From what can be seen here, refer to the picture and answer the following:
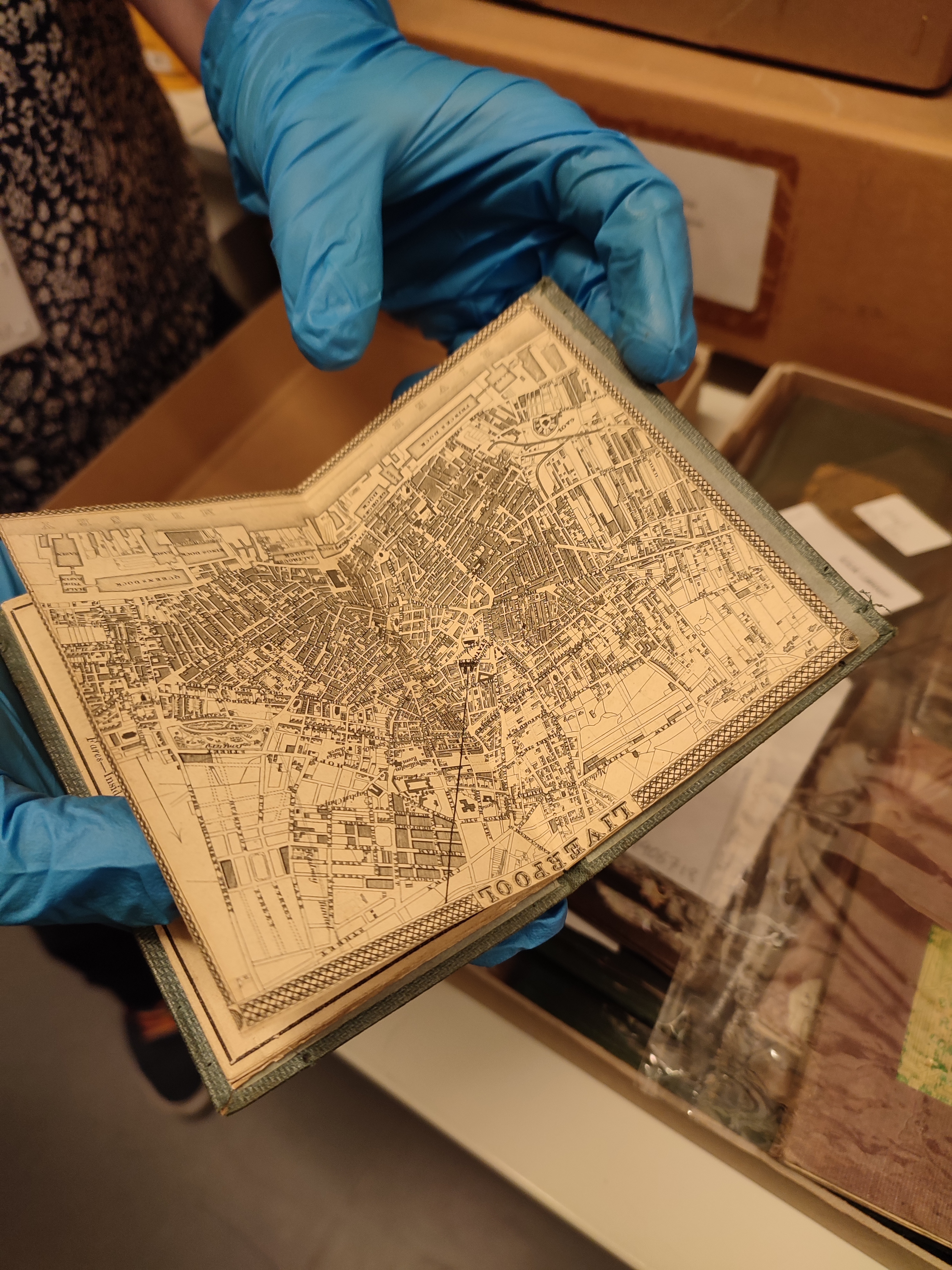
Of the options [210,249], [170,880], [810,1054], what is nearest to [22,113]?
[210,249]

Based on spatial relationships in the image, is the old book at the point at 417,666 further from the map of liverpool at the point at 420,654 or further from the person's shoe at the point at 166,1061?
the person's shoe at the point at 166,1061

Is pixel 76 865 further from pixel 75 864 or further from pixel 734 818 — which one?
pixel 734 818

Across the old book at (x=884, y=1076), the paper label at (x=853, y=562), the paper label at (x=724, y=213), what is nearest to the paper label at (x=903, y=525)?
the paper label at (x=853, y=562)

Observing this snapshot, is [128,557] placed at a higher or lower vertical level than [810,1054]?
higher

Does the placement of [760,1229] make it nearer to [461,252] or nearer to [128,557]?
[128,557]

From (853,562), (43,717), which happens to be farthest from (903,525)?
(43,717)

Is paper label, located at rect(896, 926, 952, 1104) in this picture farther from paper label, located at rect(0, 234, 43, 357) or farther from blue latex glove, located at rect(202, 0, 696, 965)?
paper label, located at rect(0, 234, 43, 357)
